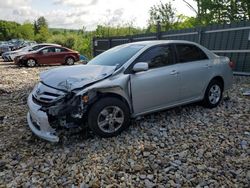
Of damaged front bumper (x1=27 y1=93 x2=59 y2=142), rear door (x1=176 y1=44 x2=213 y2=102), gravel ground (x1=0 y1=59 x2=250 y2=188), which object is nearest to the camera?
gravel ground (x1=0 y1=59 x2=250 y2=188)

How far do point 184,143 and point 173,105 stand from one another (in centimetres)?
109

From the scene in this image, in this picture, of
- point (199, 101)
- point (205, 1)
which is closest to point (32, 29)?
point (205, 1)

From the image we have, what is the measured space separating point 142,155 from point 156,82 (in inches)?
57.0

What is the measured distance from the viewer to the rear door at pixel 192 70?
17.2ft

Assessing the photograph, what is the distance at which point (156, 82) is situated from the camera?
475 centimetres

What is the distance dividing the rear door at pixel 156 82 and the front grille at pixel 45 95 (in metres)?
1.24

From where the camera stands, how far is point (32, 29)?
58.6 metres

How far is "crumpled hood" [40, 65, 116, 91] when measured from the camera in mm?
4094

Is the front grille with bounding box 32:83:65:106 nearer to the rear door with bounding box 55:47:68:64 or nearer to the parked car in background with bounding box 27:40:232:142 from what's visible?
the parked car in background with bounding box 27:40:232:142

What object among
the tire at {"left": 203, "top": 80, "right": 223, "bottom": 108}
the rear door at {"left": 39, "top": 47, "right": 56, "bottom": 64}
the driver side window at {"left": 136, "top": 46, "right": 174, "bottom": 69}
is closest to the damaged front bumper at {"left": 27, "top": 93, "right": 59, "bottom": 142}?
the driver side window at {"left": 136, "top": 46, "right": 174, "bottom": 69}

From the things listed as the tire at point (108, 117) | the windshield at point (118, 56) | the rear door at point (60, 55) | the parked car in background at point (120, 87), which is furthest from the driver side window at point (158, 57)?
the rear door at point (60, 55)

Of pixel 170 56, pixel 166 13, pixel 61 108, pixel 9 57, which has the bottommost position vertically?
pixel 9 57

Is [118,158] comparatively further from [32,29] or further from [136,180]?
[32,29]

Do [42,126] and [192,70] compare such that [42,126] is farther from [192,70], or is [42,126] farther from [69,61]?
[69,61]
